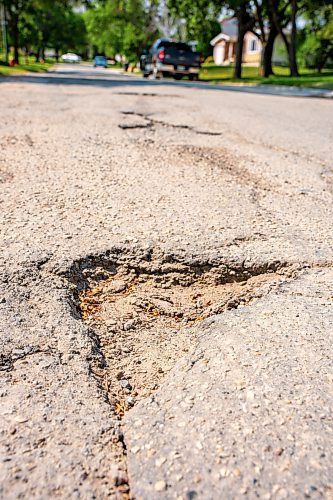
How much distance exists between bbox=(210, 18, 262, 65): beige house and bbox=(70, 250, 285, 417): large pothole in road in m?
62.7

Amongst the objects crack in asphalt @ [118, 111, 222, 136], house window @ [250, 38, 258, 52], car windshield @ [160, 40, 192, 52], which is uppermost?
house window @ [250, 38, 258, 52]

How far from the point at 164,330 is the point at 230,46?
231ft

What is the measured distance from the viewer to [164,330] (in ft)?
6.86

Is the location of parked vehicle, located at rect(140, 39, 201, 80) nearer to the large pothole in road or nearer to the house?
the large pothole in road

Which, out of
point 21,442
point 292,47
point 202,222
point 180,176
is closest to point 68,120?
point 180,176

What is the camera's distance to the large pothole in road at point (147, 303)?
1.79 metres

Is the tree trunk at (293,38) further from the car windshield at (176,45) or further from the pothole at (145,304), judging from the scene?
the pothole at (145,304)

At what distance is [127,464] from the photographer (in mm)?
1309

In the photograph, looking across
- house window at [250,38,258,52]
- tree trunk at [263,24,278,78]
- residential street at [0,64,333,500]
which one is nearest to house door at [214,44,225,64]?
house window at [250,38,258,52]

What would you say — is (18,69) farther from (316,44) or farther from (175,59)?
(316,44)

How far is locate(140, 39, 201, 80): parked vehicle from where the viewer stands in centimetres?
2462

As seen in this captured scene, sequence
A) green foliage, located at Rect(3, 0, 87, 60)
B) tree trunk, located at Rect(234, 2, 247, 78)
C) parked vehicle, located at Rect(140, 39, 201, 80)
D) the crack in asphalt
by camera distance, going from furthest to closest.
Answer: green foliage, located at Rect(3, 0, 87, 60) < tree trunk, located at Rect(234, 2, 247, 78) < parked vehicle, located at Rect(140, 39, 201, 80) < the crack in asphalt

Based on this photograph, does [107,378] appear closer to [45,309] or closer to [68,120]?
[45,309]

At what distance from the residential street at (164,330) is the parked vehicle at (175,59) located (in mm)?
22011
